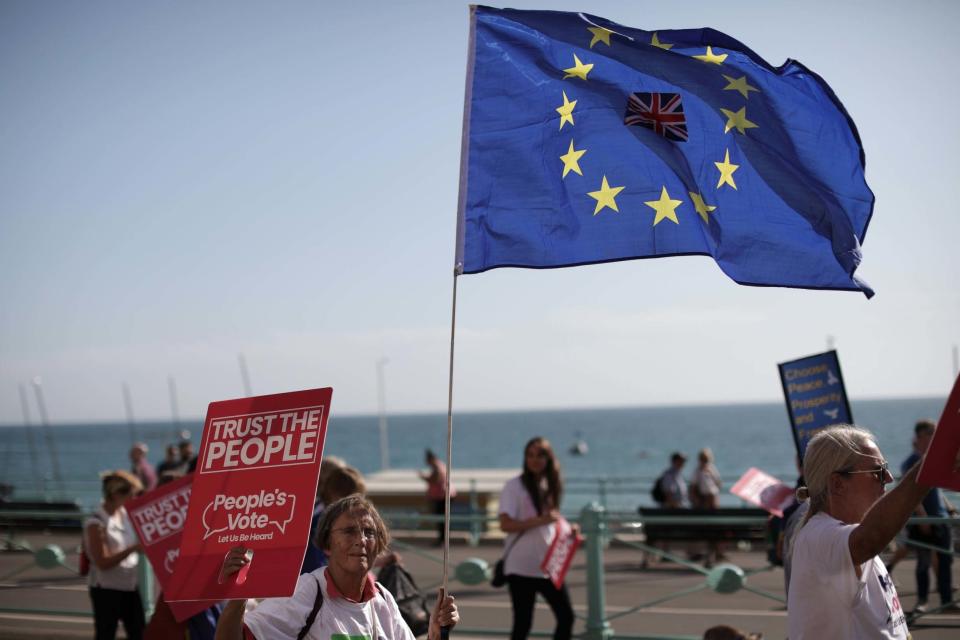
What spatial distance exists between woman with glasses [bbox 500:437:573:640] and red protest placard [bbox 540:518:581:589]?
0.03 m

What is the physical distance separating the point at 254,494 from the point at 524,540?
3.87 meters

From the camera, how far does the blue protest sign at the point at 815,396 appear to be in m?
7.14

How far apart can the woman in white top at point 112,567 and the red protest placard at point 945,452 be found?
19.2ft

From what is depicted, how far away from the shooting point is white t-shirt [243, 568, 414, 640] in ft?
12.7

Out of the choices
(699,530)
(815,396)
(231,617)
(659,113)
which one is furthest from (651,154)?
(699,530)

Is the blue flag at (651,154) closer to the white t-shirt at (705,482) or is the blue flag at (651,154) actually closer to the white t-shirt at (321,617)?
the white t-shirt at (321,617)

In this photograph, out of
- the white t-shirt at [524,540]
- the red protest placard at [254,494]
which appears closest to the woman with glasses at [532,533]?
the white t-shirt at [524,540]

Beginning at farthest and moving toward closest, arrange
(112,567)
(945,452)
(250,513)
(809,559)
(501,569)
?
1. (501,569)
2. (112,567)
3. (250,513)
4. (809,559)
5. (945,452)

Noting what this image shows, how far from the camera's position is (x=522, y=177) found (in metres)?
5.72

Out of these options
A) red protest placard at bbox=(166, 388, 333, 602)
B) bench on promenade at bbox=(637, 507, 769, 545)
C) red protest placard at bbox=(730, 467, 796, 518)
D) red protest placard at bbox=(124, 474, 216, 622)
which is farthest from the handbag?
bench on promenade at bbox=(637, 507, 769, 545)

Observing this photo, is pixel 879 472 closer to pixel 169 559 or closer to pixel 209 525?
pixel 209 525

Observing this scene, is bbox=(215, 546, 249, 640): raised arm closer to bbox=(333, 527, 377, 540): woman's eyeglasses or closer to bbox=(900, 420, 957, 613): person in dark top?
bbox=(333, 527, 377, 540): woman's eyeglasses

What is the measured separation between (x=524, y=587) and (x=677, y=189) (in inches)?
130

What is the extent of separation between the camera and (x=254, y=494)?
13.0 feet
